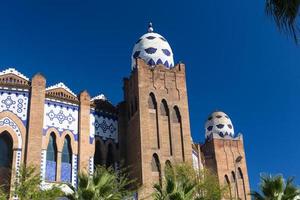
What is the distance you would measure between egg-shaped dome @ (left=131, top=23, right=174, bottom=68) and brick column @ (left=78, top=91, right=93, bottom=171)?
3.34 metres

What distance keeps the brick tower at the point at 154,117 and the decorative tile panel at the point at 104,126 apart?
619mm

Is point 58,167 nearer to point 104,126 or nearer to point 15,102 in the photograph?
point 104,126

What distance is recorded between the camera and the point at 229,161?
27.0 meters

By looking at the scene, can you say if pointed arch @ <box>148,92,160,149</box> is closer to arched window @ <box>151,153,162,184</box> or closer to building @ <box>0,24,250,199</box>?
building @ <box>0,24,250,199</box>

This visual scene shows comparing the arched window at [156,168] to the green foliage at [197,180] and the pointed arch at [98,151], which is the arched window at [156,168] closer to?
the green foliage at [197,180]

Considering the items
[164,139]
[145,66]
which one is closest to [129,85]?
[145,66]

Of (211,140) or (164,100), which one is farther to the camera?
(211,140)

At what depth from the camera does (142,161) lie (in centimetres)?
1902

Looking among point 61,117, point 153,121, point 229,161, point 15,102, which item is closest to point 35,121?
point 15,102

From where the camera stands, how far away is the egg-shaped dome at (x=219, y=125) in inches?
1167

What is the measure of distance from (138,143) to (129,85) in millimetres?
3542

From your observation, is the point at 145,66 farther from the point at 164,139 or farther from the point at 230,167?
the point at 230,167

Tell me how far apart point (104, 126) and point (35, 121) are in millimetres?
3439

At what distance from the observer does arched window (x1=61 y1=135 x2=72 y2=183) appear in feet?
62.3
